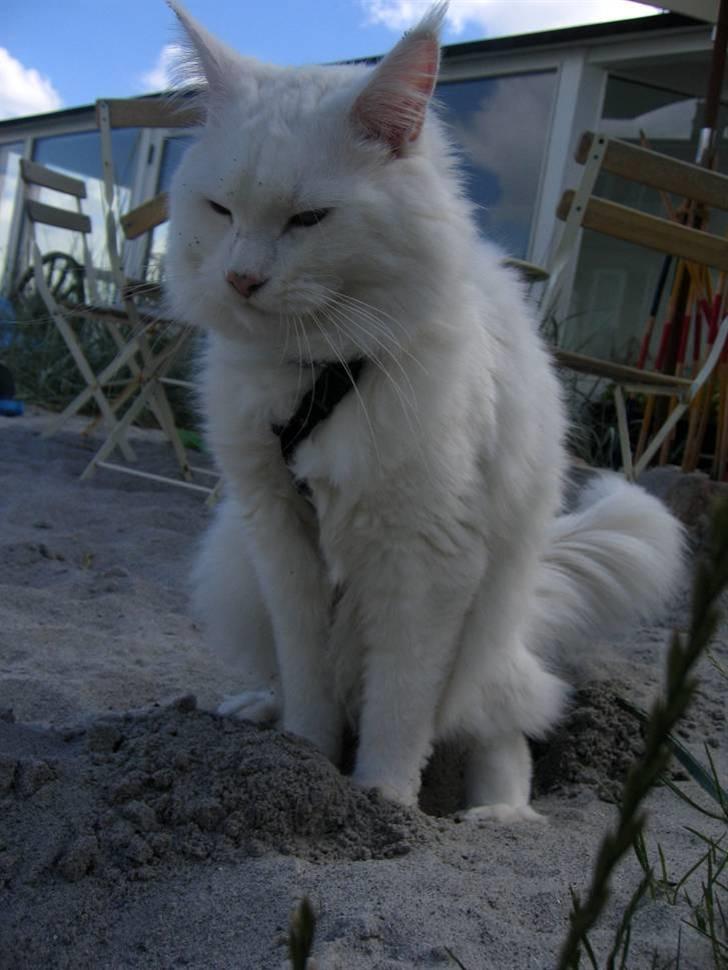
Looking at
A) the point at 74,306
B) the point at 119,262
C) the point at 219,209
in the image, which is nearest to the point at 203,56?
the point at 219,209

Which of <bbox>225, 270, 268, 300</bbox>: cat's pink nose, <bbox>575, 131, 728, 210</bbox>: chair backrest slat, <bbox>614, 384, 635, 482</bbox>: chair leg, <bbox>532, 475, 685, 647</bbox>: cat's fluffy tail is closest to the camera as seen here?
<bbox>225, 270, 268, 300</bbox>: cat's pink nose

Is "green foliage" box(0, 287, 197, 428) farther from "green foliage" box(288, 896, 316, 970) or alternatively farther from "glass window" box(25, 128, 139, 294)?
"green foliage" box(288, 896, 316, 970)

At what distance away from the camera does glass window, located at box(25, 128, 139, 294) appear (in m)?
10.9

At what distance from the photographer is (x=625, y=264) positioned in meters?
7.42

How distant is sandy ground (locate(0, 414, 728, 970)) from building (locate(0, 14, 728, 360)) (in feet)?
15.1

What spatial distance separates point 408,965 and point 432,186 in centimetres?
130

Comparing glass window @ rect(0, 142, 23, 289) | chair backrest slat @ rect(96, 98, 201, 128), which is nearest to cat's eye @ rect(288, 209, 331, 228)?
chair backrest slat @ rect(96, 98, 201, 128)

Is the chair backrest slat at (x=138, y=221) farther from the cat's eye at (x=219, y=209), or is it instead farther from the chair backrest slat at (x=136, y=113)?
the cat's eye at (x=219, y=209)

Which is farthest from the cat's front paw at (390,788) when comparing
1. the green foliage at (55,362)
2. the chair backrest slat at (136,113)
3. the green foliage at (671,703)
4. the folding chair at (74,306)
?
the green foliage at (55,362)

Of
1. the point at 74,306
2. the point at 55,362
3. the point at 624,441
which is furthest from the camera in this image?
the point at 55,362

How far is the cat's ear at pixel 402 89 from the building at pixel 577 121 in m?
4.89

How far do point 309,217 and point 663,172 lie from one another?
2.36m

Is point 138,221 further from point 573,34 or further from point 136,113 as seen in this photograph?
point 573,34

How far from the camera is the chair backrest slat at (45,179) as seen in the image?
524cm
